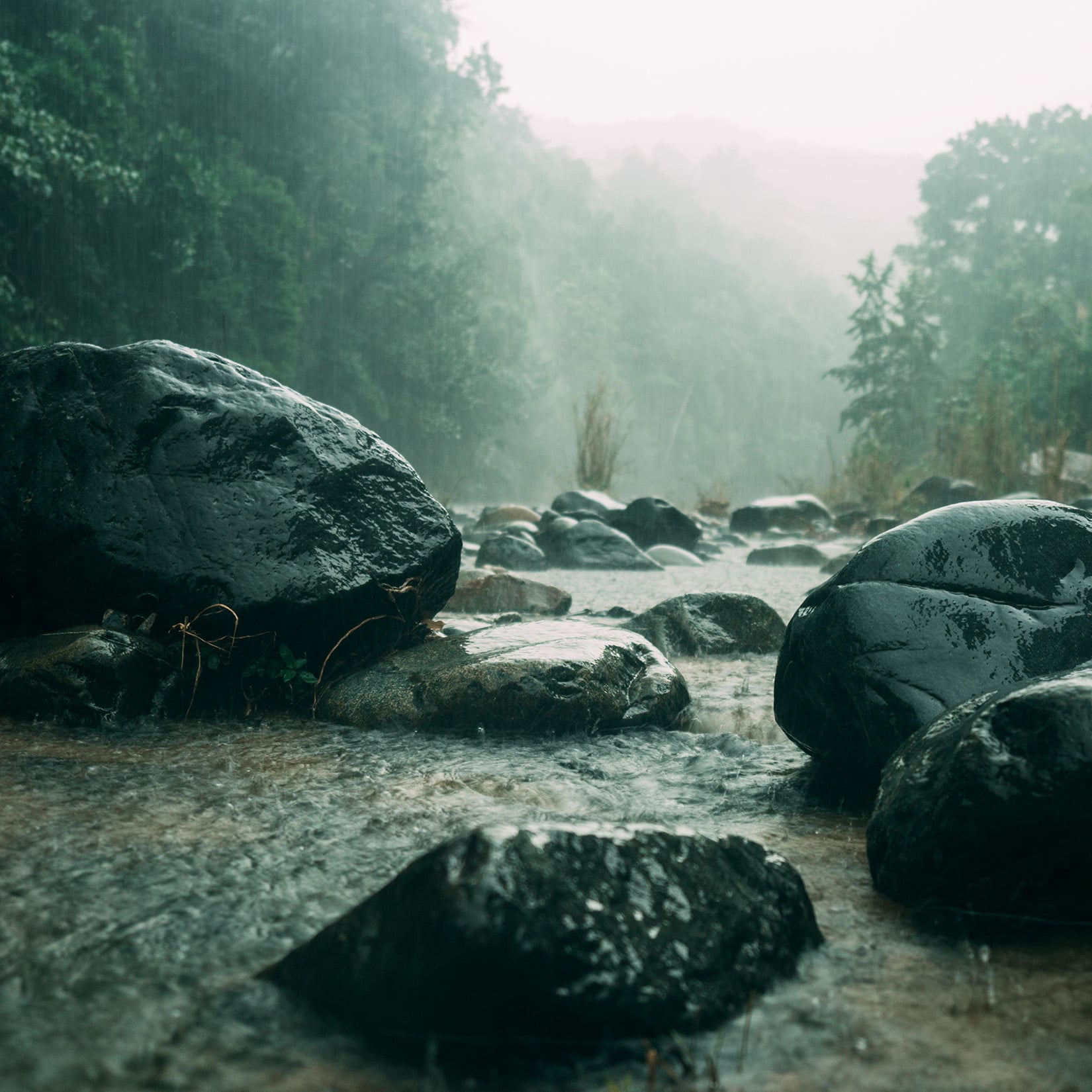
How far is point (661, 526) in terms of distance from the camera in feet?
34.0

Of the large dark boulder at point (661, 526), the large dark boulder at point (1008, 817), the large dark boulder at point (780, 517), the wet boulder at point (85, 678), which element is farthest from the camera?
the large dark boulder at point (780, 517)

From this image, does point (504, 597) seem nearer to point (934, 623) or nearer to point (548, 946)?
point (934, 623)

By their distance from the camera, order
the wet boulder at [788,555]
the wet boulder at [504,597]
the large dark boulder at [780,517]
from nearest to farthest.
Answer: the wet boulder at [504,597], the wet boulder at [788,555], the large dark boulder at [780,517]

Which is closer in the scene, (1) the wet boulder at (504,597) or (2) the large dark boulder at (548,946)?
(2) the large dark boulder at (548,946)

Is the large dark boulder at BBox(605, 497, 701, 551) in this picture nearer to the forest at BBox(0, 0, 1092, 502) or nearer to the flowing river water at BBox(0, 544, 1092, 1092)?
the forest at BBox(0, 0, 1092, 502)

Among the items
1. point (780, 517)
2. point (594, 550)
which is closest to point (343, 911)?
point (594, 550)

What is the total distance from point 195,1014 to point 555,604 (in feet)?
14.3

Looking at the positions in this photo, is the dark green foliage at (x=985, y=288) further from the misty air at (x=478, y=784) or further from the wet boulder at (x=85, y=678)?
the wet boulder at (x=85, y=678)

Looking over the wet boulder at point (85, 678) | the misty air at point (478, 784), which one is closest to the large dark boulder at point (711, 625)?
the misty air at point (478, 784)

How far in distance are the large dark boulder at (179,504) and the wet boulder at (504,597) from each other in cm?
206

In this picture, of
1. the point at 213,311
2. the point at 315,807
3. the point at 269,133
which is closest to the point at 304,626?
the point at 315,807

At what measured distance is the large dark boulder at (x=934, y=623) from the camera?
2471mm

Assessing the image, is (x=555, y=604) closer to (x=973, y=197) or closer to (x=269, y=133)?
(x=269, y=133)

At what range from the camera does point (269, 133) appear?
2098cm
